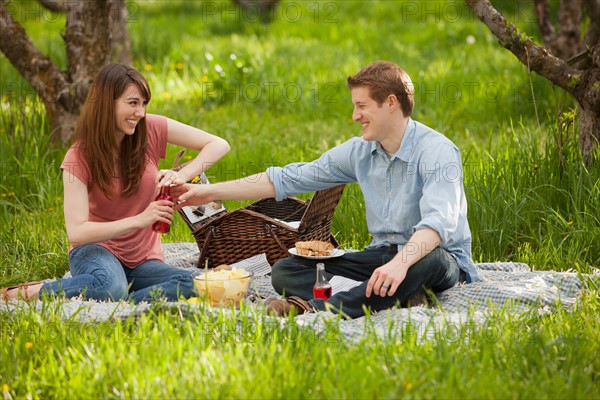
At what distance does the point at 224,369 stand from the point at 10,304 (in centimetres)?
136

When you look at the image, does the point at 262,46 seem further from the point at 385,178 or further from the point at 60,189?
the point at 385,178

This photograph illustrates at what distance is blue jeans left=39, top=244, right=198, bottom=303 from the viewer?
417 centimetres

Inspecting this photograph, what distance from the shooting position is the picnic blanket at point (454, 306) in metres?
3.55

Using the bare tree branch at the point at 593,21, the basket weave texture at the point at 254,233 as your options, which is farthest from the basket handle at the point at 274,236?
the bare tree branch at the point at 593,21

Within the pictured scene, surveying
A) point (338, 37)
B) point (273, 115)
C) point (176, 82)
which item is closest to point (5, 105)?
point (176, 82)

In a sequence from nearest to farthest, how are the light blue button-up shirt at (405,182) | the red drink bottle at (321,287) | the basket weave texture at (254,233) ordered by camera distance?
the light blue button-up shirt at (405,182)
the red drink bottle at (321,287)
the basket weave texture at (254,233)

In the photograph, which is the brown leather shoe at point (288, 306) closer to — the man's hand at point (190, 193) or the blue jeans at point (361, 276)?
the blue jeans at point (361, 276)

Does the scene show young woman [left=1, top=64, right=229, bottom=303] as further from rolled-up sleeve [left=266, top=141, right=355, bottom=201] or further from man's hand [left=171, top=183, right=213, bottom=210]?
rolled-up sleeve [left=266, top=141, right=355, bottom=201]

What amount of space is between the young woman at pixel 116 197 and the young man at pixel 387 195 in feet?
0.83

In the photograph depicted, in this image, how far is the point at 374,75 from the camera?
4.04 meters

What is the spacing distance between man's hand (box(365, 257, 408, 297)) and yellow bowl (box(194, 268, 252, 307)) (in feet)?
1.92

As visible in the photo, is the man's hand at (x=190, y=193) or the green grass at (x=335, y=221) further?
the man's hand at (x=190, y=193)

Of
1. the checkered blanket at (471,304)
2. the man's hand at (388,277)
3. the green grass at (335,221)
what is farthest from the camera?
the man's hand at (388,277)

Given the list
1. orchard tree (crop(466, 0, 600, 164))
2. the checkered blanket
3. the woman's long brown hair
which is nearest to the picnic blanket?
the checkered blanket
